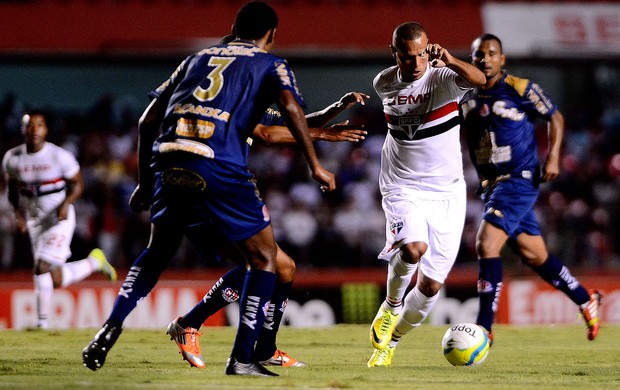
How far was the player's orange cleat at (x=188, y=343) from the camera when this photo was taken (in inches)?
283

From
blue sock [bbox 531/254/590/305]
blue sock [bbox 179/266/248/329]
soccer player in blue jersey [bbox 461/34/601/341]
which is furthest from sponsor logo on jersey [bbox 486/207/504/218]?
blue sock [bbox 179/266/248/329]

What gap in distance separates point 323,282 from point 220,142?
8917 mm

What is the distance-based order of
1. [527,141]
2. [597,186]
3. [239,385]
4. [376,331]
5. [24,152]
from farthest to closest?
[597,186] → [24,152] → [527,141] → [376,331] → [239,385]

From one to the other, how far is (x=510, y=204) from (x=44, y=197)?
5814 mm

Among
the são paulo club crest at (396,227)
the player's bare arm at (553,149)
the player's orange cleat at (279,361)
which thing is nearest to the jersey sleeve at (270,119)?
the são paulo club crest at (396,227)

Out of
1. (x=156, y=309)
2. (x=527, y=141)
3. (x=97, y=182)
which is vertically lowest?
(x=156, y=309)

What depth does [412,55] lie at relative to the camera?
7562 mm

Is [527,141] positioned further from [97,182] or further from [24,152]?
[97,182]

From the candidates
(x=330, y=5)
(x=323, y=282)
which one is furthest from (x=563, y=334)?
(x=330, y=5)

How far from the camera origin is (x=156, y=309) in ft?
47.2

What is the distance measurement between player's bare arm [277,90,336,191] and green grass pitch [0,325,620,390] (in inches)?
48.1

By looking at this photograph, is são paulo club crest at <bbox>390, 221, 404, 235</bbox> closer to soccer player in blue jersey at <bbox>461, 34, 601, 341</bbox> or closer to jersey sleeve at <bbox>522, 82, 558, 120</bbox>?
soccer player in blue jersey at <bbox>461, 34, 601, 341</bbox>

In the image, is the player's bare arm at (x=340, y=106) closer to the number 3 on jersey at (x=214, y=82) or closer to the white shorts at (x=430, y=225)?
the white shorts at (x=430, y=225)

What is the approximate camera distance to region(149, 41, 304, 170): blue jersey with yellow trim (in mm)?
6242
